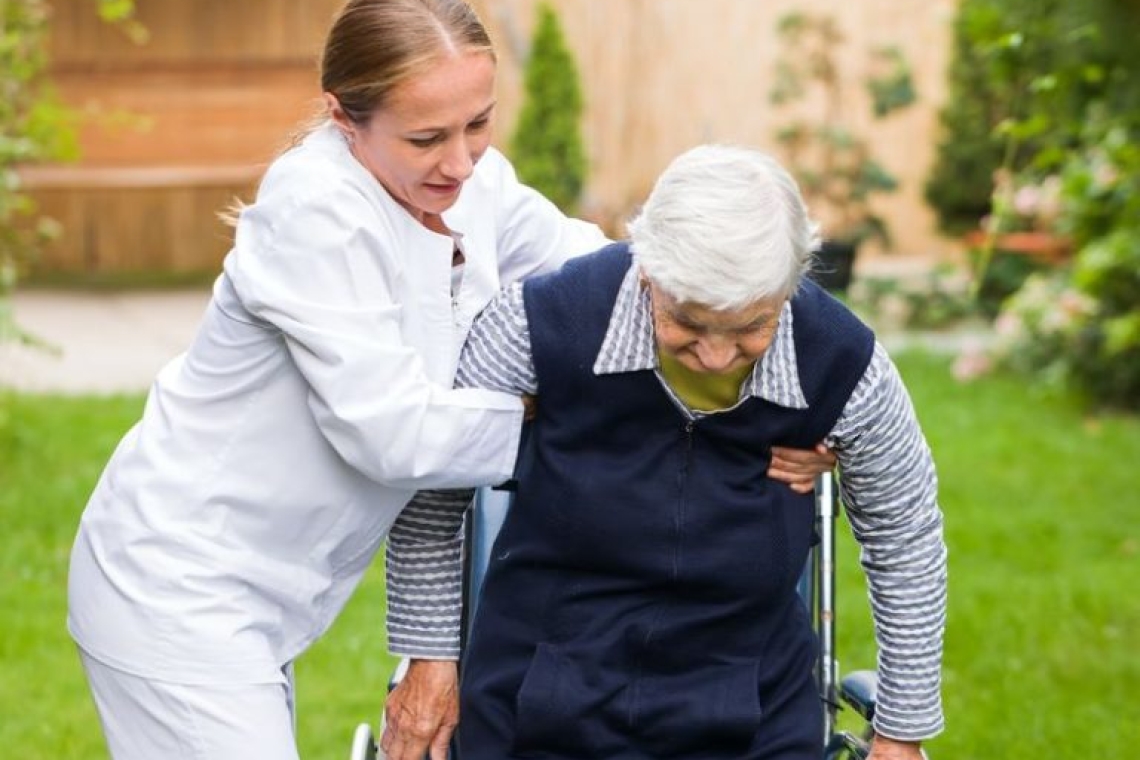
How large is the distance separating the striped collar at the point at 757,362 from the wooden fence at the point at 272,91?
959 centimetres

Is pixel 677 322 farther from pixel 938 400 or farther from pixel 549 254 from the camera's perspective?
pixel 938 400

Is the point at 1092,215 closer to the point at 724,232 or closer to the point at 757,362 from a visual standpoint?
the point at 757,362

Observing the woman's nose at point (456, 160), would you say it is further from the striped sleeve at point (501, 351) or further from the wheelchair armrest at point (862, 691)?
the wheelchair armrest at point (862, 691)

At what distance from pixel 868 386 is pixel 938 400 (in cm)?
620

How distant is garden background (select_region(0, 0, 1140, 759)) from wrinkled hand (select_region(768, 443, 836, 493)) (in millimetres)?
929

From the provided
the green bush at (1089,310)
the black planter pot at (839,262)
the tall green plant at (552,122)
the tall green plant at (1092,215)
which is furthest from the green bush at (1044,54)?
the tall green plant at (552,122)

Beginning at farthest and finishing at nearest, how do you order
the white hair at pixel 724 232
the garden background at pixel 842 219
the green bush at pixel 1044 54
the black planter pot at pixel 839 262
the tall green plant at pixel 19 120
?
1. the black planter pot at pixel 839 262
2. the tall green plant at pixel 19 120
3. the garden background at pixel 842 219
4. the green bush at pixel 1044 54
5. the white hair at pixel 724 232

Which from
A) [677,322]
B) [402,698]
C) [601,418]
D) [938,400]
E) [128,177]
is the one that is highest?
[677,322]

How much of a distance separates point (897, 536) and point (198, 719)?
3.44 ft

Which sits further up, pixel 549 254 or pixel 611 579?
pixel 549 254

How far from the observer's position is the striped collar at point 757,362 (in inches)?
113

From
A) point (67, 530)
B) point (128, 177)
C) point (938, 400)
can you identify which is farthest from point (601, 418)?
point (128, 177)

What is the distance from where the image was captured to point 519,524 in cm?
306

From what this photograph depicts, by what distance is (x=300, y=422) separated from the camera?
109 inches
